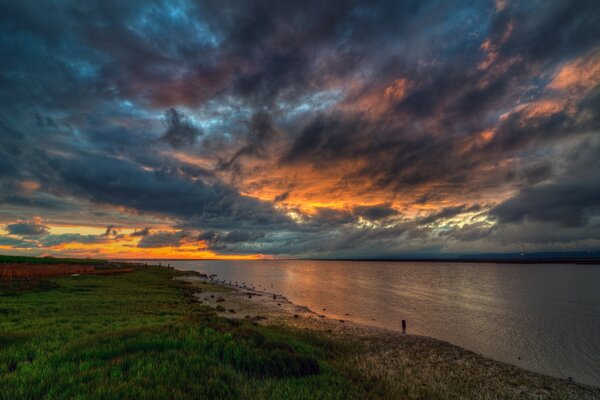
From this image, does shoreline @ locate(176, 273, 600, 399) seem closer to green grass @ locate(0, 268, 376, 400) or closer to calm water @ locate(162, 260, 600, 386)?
calm water @ locate(162, 260, 600, 386)

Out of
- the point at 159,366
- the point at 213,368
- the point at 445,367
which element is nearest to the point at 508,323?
the point at 445,367

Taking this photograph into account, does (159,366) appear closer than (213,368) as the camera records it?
Yes

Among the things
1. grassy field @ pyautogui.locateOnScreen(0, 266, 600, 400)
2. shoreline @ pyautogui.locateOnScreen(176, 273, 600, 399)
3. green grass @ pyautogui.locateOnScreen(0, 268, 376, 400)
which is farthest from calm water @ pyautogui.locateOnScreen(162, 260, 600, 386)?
green grass @ pyautogui.locateOnScreen(0, 268, 376, 400)

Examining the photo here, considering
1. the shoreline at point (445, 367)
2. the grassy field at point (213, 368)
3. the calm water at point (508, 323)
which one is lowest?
the calm water at point (508, 323)

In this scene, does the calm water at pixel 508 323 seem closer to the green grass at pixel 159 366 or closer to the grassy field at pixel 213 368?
the grassy field at pixel 213 368

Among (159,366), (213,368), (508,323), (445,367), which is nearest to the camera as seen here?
(159,366)

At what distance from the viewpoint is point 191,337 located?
1414cm

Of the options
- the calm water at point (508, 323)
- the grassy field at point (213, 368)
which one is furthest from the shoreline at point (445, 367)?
the calm water at point (508, 323)

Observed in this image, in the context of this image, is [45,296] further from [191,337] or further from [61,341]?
[191,337]

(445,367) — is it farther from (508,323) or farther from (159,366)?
(508,323)

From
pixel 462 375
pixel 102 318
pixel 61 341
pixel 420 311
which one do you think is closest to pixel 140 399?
pixel 61 341

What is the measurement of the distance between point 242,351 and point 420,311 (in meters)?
43.3

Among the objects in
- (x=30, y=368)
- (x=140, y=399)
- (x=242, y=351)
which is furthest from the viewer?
(x=242, y=351)

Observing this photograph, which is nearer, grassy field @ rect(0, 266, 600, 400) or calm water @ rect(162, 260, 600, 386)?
grassy field @ rect(0, 266, 600, 400)
